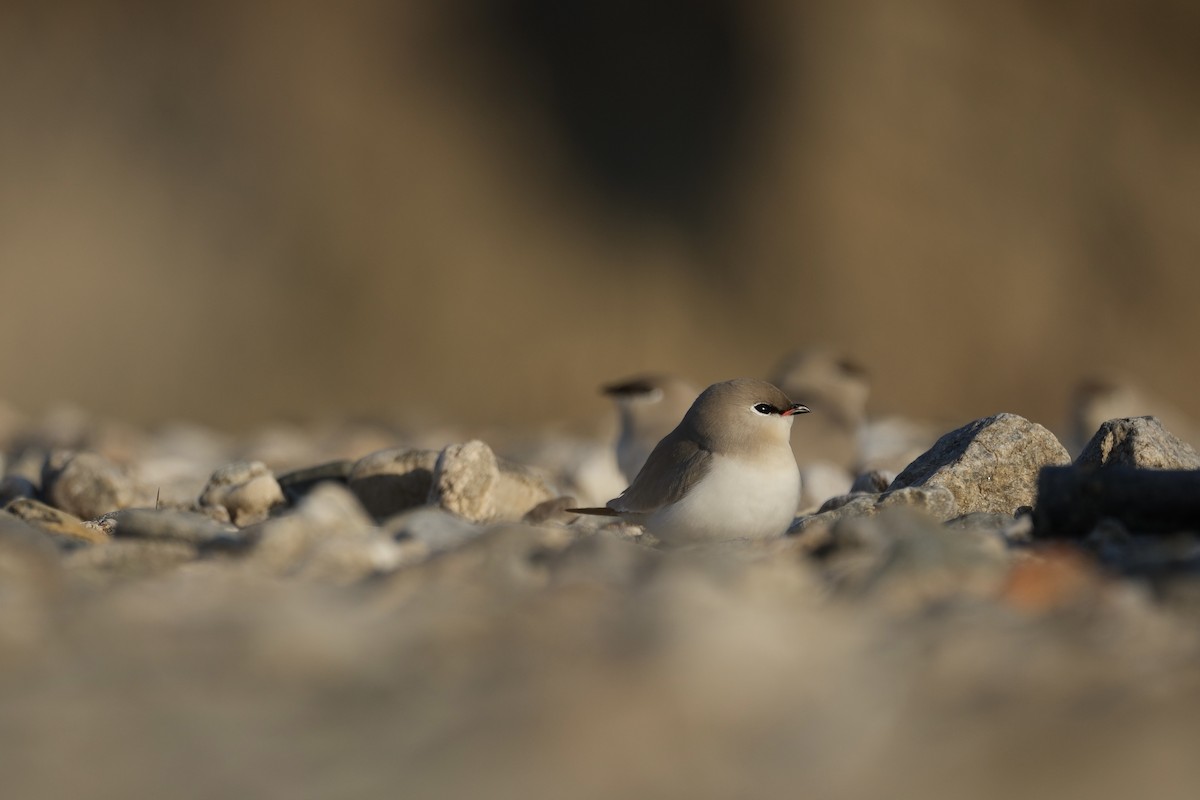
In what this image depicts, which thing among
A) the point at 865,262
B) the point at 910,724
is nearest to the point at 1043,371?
the point at 865,262

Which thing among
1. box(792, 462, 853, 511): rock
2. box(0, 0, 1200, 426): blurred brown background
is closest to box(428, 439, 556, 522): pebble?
box(792, 462, 853, 511): rock

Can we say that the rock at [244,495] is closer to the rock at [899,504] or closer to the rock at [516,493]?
the rock at [516,493]

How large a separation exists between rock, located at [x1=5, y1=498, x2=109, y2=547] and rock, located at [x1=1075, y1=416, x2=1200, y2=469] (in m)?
2.17

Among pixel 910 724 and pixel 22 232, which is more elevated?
pixel 22 232

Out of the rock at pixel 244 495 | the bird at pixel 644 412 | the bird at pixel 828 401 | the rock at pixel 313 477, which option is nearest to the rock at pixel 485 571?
the rock at pixel 244 495

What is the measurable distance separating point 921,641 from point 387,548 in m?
0.99

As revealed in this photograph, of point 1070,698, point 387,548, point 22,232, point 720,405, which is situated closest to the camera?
point 1070,698

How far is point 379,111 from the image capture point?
7961mm

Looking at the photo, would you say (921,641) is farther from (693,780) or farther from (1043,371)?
(1043,371)

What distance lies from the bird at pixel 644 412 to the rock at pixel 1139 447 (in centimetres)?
204

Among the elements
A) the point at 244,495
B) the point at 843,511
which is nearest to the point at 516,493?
the point at 244,495

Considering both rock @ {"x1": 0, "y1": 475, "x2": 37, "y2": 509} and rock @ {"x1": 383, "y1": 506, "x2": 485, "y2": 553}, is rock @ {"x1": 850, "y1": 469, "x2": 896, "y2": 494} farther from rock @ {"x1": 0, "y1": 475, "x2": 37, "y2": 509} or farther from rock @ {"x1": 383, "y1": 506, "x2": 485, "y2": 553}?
rock @ {"x1": 0, "y1": 475, "x2": 37, "y2": 509}

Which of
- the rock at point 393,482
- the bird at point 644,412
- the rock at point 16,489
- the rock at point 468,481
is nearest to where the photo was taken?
the rock at point 468,481

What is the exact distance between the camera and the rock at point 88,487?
404 cm
